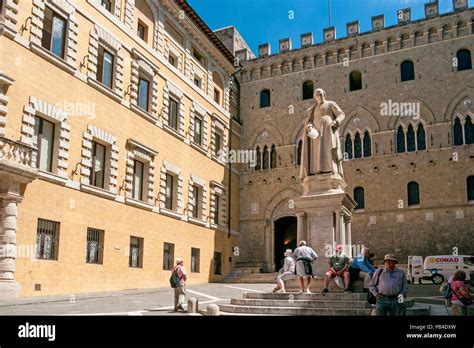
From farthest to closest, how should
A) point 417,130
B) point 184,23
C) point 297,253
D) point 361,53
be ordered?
1. point 361,53
2. point 417,130
3. point 184,23
4. point 297,253

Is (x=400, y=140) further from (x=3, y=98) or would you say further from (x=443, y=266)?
(x=3, y=98)

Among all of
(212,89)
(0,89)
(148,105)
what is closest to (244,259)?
(212,89)

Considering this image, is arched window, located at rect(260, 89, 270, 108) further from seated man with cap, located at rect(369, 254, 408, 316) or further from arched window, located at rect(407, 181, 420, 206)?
seated man with cap, located at rect(369, 254, 408, 316)

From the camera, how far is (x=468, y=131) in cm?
3169

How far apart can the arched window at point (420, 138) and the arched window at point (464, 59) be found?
4.38 m

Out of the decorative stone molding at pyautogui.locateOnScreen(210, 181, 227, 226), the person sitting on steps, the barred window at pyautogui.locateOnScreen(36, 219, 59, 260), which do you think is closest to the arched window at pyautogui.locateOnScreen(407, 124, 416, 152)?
the decorative stone molding at pyautogui.locateOnScreen(210, 181, 227, 226)

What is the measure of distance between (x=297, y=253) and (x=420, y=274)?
18.6 m

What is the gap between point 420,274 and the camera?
95.0 feet

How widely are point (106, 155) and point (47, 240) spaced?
5439mm

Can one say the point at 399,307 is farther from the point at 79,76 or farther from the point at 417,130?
the point at 417,130

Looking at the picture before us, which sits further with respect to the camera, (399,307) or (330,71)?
(330,71)

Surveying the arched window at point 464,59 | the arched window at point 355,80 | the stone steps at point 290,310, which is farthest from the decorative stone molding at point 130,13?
the arched window at point 464,59

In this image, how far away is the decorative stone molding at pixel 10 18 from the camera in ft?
58.4

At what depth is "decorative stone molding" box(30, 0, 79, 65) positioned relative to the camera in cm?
1919
